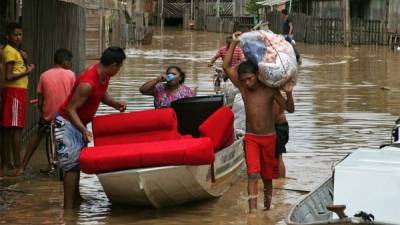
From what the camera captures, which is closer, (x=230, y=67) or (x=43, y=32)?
(x=230, y=67)

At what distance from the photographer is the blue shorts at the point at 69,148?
9336 mm

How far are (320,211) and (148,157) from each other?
188 centimetres

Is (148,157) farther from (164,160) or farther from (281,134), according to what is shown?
(281,134)

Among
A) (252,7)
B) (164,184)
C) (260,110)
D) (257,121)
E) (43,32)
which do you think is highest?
(252,7)

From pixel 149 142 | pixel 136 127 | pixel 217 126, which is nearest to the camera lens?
pixel 149 142

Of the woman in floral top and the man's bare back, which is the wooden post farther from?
the man's bare back

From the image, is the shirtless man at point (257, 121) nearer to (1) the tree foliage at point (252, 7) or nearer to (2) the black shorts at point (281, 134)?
(2) the black shorts at point (281, 134)

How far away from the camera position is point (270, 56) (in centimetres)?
902

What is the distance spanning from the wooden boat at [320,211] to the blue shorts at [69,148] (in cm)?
265

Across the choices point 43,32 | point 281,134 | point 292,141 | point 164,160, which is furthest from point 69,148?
point 43,32

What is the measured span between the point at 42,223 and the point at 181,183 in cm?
136

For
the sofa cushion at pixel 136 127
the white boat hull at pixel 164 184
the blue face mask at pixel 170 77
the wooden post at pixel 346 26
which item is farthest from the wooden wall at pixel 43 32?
the wooden post at pixel 346 26

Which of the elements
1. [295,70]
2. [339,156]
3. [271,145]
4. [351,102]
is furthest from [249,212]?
[351,102]

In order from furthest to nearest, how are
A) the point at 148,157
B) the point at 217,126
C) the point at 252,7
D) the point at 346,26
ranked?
the point at 252,7 → the point at 346,26 → the point at 217,126 → the point at 148,157
